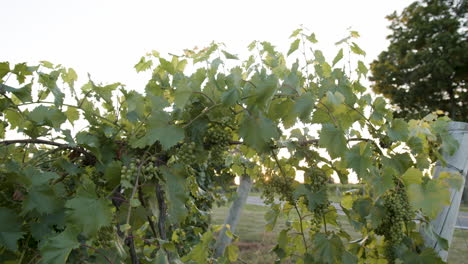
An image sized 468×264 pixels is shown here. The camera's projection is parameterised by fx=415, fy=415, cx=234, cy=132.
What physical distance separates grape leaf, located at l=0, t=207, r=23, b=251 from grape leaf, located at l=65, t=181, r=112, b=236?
0.26m

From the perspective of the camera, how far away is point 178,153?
1.21 metres

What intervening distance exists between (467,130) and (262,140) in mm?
1177

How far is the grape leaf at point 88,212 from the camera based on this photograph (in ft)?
3.35

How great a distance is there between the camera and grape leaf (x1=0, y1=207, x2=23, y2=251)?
1.16m

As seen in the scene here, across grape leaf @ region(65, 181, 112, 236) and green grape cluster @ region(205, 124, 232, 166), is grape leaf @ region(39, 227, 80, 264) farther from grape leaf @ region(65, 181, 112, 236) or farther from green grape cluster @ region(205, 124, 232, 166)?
green grape cluster @ region(205, 124, 232, 166)

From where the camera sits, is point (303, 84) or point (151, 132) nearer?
point (151, 132)

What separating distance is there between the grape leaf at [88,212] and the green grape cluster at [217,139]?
35 cm

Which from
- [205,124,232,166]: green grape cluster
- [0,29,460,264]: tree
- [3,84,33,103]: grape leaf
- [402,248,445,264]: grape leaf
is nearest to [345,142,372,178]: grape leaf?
[0,29,460,264]: tree

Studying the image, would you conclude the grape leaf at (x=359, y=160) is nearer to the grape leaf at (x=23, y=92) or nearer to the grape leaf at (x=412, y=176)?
the grape leaf at (x=412, y=176)

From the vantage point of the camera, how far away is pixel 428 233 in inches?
69.9

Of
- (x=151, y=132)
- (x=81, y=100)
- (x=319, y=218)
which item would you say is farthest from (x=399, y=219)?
(x=81, y=100)

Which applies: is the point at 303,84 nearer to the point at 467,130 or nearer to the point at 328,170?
the point at 328,170

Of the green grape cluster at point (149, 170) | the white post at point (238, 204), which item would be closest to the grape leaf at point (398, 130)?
the green grape cluster at point (149, 170)

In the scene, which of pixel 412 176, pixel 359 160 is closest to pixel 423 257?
pixel 412 176
